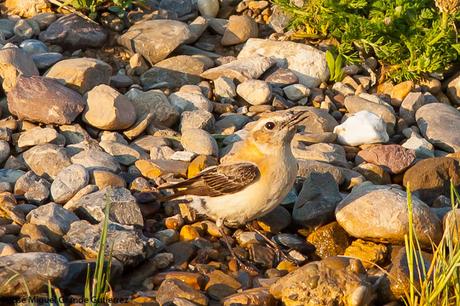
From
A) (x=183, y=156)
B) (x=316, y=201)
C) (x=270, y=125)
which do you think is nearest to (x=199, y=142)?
(x=183, y=156)

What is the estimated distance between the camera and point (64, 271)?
631 cm

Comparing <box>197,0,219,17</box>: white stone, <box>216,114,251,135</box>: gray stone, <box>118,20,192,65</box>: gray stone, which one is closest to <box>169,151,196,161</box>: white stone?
<box>216,114,251,135</box>: gray stone

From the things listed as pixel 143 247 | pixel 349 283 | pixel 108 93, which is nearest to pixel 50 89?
pixel 108 93

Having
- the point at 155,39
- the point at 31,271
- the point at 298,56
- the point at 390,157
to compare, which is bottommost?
the point at 390,157

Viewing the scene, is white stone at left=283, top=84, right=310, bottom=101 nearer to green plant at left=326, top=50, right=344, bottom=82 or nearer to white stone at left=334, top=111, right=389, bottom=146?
green plant at left=326, top=50, right=344, bottom=82

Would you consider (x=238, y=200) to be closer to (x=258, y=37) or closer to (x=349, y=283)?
(x=349, y=283)

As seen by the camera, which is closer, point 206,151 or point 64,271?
point 64,271

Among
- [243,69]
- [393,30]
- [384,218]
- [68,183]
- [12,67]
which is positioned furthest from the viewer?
[393,30]

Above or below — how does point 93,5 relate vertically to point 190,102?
above

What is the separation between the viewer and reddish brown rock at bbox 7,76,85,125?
8.64m

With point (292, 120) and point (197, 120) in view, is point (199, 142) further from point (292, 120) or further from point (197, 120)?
point (292, 120)

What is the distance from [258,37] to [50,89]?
303 cm

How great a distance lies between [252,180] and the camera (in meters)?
7.54

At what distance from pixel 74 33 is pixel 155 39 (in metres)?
0.87
